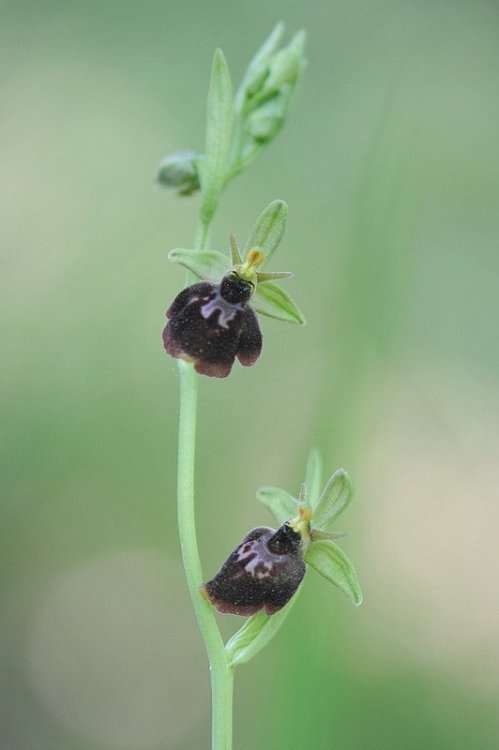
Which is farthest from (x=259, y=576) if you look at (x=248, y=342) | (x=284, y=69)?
(x=284, y=69)

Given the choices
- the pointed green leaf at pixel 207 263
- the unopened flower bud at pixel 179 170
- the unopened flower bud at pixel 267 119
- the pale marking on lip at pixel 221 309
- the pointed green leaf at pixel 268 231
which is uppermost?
the unopened flower bud at pixel 267 119

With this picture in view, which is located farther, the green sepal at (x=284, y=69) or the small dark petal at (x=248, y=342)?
the green sepal at (x=284, y=69)

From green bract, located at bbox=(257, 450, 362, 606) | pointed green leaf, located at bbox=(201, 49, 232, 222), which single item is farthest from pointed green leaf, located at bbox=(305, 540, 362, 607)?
pointed green leaf, located at bbox=(201, 49, 232, 222)

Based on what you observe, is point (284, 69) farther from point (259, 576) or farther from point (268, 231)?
point (259, 576)

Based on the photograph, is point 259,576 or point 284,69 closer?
point 259,576

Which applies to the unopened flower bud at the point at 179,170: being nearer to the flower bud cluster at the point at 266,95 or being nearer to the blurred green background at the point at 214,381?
the flower bud cluster at the point at 266,95

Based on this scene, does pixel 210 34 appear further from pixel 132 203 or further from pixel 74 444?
pixel 74 444

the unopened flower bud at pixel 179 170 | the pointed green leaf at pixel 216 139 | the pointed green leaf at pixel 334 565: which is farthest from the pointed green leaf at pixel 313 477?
the unopened flower bud at pixel 179 170
